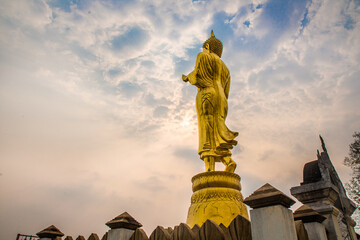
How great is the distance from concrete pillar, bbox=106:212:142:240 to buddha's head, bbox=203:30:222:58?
24.4 feet

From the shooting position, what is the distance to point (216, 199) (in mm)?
6887

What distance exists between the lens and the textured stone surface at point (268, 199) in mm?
2998

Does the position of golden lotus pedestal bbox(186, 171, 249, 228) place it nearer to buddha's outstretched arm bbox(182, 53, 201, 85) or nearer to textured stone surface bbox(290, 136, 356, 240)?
textured stone surface bbox(290, 136, 356, 240)

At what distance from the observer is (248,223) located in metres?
3.37

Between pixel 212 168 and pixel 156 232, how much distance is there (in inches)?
162

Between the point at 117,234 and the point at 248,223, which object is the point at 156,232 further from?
the point at 248,223

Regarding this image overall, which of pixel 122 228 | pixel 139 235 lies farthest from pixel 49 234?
pixel 139 235

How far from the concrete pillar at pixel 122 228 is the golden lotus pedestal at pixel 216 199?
2610 mm

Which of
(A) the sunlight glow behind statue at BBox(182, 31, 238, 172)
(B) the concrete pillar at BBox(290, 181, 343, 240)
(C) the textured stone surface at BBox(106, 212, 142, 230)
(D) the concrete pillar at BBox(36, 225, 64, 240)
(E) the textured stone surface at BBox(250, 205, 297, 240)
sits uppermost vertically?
(A) the sunlight glow behind statue at BBox(182, 31, 238, 172)

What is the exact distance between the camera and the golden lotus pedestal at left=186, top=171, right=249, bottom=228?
6.62 meters

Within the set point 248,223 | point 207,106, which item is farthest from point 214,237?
point 207,106

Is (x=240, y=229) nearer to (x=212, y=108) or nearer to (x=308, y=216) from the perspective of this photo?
(x=308, y=216)

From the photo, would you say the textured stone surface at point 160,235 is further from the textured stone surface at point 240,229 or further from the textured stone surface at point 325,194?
the textured stone surface at point 325,194

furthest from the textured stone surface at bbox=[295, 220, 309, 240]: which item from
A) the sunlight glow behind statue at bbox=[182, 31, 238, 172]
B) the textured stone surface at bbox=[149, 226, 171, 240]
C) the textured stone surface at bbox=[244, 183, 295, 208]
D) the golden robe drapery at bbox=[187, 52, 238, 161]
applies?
the golden robe drapery at bbox=[187, 52, 238, 161]
